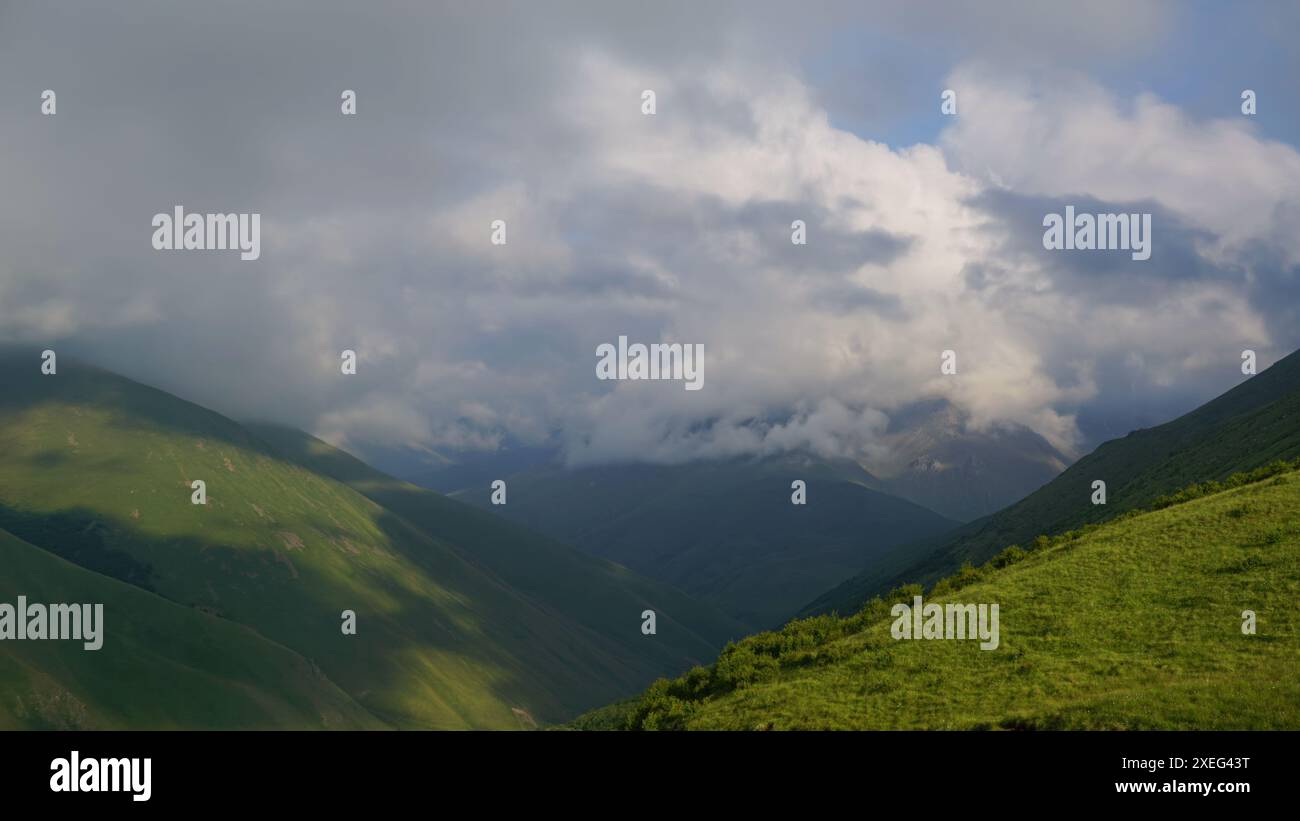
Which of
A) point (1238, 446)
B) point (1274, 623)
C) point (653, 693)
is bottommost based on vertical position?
point (653, 693)

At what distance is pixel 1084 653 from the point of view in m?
41.8

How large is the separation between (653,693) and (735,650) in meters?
5.34

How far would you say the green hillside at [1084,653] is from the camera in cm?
3434

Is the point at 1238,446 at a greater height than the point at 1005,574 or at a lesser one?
greater

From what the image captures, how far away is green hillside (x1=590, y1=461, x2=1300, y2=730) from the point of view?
34.3 meters
